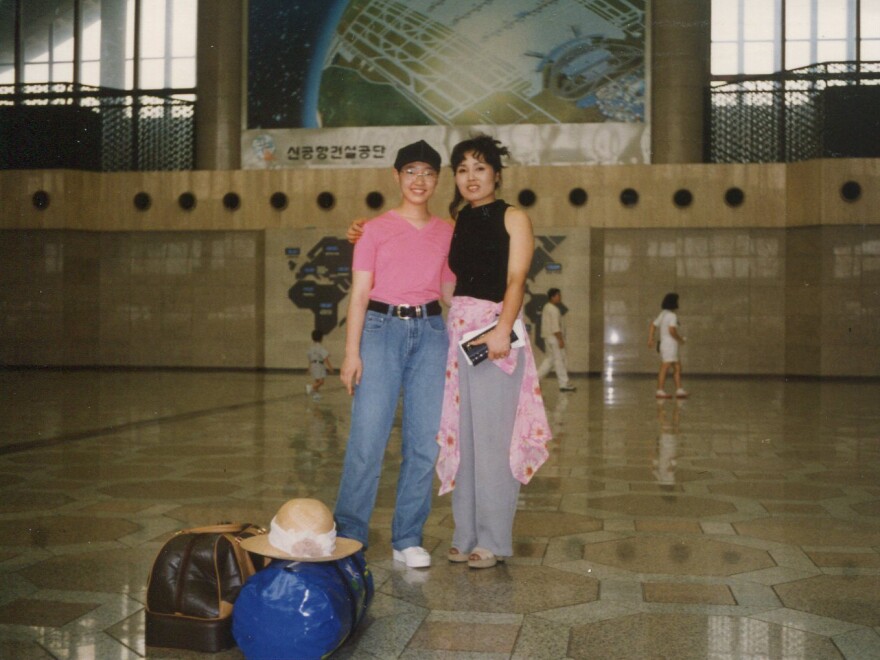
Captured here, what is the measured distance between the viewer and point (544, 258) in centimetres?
1947

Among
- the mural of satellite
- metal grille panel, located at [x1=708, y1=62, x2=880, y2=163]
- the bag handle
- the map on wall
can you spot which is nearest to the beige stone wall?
the map on wall

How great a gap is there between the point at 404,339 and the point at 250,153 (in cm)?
1704

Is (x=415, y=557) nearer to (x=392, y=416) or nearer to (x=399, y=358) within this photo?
(x=392, y=416)

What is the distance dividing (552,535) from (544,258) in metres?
15.0

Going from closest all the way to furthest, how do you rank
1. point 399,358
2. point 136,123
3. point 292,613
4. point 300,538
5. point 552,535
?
point 292,613
point 300,538
point 399,358
point 552,535
point 136,123

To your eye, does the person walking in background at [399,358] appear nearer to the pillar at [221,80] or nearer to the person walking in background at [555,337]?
the person walking in background at [555,337]

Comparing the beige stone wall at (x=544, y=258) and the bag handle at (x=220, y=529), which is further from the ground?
the beige stone wall at (x=544, y=258)

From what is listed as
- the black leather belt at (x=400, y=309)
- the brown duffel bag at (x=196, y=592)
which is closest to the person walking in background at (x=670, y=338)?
the black leather belt at (x=400, y=309)

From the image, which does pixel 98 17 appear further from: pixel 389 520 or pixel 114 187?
pixel 389 520

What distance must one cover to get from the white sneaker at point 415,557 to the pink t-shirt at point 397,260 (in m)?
1.06

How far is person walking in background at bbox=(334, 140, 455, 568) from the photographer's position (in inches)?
164

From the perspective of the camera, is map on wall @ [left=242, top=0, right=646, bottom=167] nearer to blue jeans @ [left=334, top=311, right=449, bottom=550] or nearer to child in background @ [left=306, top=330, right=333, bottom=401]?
child in background @ [left=306, top=330, right=333, bottom=401]

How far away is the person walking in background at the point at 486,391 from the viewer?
164 inches

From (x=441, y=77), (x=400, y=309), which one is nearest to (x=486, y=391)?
(x=400, y=309)
